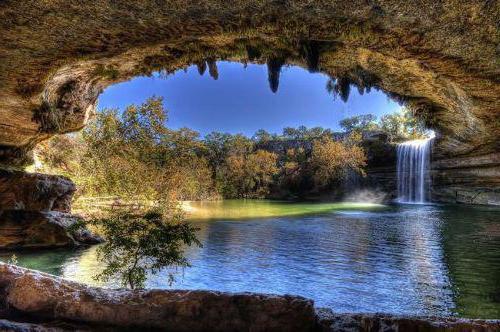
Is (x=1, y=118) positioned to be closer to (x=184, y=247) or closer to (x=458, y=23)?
(x=184, y=247)

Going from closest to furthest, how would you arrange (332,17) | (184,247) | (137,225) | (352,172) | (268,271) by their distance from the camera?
(332,17)
(137,225)
(268,271)
(184,247)
(352,172)

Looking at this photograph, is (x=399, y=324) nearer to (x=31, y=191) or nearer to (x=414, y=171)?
(x=31, y=191)

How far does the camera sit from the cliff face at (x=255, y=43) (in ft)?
14.9

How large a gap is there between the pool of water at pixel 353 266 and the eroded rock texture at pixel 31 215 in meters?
0.78

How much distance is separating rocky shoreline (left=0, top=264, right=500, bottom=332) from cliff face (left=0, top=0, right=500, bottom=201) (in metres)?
3.51

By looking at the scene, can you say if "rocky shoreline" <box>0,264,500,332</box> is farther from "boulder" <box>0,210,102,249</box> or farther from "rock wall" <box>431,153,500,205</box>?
"rock wall" <box>431,153,500,205</box>

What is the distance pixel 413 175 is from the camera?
119 ft

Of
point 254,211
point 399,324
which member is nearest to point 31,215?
point 399,324

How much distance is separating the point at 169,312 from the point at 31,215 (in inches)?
487

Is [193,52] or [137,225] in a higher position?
[193,52]

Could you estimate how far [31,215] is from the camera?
14.2m

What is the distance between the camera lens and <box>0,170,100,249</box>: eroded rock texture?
13734mm

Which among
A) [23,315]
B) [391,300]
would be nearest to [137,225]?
[23,315]

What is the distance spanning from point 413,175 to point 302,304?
35.7 metres
